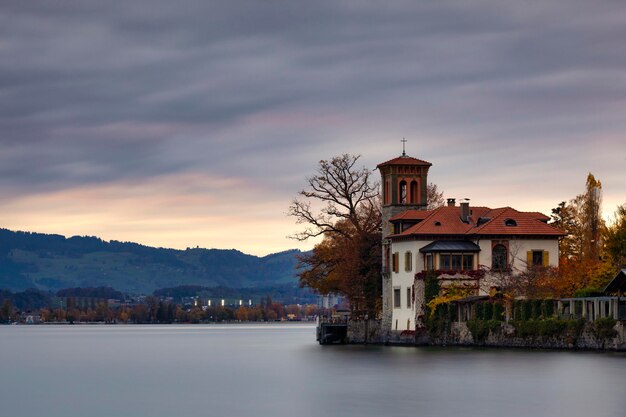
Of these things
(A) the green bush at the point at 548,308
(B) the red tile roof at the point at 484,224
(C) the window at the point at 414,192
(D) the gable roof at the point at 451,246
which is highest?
(C) the window at the point at 414,192

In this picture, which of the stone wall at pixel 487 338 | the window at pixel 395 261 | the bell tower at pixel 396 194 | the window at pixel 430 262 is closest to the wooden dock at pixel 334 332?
the stone wall at pixel 487 338

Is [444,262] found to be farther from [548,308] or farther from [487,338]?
[548,308]

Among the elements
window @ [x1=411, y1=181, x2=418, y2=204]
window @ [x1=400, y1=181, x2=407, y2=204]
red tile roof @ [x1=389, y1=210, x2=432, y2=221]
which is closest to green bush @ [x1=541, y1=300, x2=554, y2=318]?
red tile roof @ [x1=389, y1=210, x2=432, y2=221]

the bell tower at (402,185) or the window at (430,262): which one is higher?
the bell tower at (402,185)

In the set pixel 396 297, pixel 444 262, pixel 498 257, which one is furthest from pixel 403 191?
pixel 498 257

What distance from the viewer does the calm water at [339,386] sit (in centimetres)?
4747

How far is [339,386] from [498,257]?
33.9 metres

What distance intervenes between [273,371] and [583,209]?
1579 inches

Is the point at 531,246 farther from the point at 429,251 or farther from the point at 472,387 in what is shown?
the point at 472,387

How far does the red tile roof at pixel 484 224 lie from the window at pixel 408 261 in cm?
142

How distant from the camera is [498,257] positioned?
89.4 meters

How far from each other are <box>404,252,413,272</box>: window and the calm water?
6.39 meters

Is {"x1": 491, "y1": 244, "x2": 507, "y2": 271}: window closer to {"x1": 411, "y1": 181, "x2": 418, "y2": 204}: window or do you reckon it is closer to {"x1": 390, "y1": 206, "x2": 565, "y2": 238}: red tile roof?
{"x1": 390, "y1": 206, "x2": 565, "y2": 238}: red tile roof

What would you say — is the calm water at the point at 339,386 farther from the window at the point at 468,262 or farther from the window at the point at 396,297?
the window at the point at 468,262
